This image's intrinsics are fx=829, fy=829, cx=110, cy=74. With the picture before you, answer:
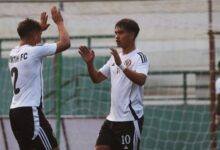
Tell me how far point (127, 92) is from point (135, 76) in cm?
28

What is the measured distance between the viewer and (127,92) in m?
8.29

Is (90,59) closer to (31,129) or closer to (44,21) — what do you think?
(44,21)

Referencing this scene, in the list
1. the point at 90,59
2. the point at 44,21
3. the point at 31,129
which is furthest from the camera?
the point at 44,21

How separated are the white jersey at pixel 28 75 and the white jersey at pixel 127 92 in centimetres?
75

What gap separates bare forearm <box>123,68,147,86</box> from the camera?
26.3 ft

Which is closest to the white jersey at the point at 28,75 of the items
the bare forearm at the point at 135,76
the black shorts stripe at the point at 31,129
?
the black shorts stripe at the point at 31,129

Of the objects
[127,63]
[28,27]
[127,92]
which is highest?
[28,27]

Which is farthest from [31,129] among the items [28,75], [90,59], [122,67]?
[122,67]

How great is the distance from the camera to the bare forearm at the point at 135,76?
8031 mm

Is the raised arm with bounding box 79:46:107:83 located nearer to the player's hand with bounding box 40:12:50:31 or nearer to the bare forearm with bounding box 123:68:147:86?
the player's hand with bounding box 40:12:50:31

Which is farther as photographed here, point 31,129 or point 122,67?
point 31,129

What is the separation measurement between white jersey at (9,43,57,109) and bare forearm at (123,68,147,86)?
2.82ft

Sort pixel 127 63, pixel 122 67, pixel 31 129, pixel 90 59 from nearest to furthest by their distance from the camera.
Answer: pixel 122 67 < pixel 31 129 < pixel 127 63 < pixel 90 59

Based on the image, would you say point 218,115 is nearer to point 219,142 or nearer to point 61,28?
point 219,142
